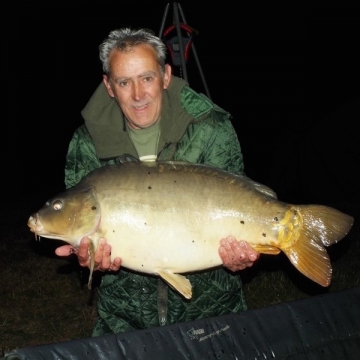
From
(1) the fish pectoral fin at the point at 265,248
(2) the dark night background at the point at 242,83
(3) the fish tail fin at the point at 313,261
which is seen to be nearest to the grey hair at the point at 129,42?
(1) the fish pectoral fin at the point at 265,248

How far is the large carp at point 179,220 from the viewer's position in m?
2.10

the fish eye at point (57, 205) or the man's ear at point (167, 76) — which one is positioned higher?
the man's ear at point (167, 76)

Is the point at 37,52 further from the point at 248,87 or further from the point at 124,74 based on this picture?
the point at 124,74

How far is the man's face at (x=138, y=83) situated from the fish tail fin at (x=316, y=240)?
0.82 metres

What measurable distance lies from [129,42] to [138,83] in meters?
0.20

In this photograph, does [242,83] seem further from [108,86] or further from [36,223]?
[36,223]

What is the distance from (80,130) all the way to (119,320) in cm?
95

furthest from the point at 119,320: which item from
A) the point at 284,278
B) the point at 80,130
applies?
the point at 284,278

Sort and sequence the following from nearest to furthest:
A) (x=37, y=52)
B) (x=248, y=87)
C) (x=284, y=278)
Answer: (x=284, y=278) → (x=248, y=87) → (x=37, y=52)

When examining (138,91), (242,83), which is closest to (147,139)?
(138,91)

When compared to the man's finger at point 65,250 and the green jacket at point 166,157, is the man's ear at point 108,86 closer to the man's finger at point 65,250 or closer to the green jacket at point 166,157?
the green jacket at point 166,157

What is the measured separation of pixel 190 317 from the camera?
2.44 meters

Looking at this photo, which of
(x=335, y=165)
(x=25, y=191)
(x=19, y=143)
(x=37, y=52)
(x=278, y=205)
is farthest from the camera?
(x=37, y=52)

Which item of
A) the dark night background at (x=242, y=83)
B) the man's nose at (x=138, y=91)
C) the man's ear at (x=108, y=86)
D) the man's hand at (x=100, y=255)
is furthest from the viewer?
the dark night background at (x=242, y=83)
